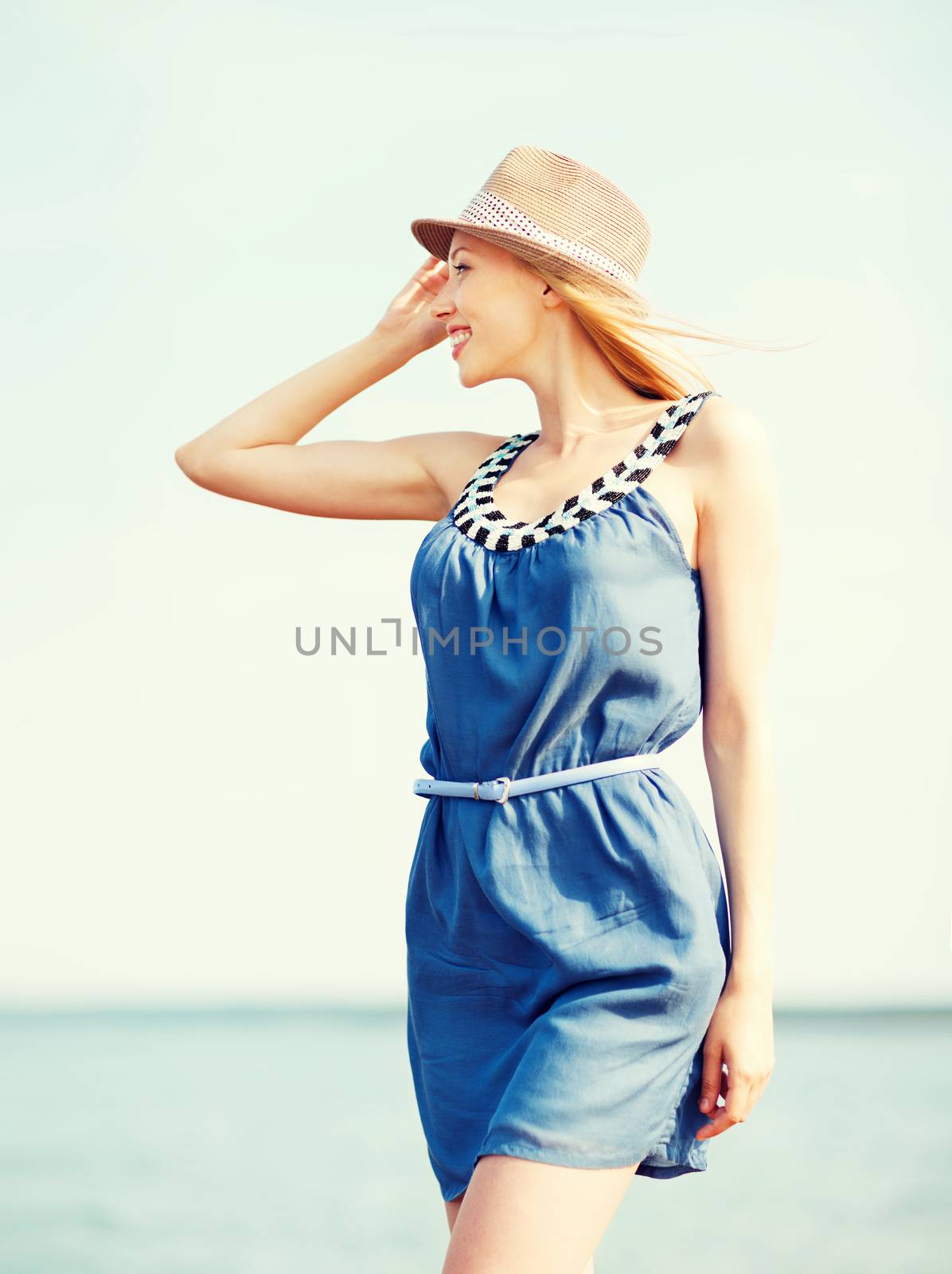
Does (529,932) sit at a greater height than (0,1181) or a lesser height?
greater

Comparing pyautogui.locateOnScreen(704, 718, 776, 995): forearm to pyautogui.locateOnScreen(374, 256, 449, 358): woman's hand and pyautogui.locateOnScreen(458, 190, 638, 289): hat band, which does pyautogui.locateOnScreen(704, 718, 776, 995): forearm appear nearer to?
pyautogui.locateOnScreen(458, 190, 638, 289): hat band

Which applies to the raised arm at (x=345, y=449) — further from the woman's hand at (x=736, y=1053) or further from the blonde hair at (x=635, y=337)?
the woman's hand at (x=736, y=1053)

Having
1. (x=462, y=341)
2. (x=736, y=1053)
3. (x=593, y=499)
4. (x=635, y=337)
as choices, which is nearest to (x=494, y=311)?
(x=462, y=341)

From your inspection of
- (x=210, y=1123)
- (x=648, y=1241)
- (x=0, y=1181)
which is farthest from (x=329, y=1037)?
(x=648, y=1241)

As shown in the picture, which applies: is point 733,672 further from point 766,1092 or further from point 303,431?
point 766,1092

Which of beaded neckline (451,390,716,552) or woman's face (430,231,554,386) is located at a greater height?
woman's face (430,231,554,386)

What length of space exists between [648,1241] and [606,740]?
9.90 ft

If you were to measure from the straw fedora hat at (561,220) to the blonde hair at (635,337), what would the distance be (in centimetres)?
2

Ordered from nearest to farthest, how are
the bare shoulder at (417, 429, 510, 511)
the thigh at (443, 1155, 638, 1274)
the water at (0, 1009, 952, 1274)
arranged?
the thigh at (443, 1155, 638, 1274) < the bare shoulder at (417, 429, 510, 511) < the water at (0, 1009, 952, 1274)

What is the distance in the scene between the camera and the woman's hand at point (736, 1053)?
1810 mm

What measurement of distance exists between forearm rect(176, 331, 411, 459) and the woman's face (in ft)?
0.73

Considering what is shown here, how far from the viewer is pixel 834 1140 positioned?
5.23 metres

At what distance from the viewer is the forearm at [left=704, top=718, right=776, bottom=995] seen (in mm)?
1829

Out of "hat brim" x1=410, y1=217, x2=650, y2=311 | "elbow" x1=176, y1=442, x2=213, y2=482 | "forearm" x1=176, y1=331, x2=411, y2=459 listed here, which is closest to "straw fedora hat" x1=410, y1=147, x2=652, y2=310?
"hat brim" x1=410, y1=217, x2=650, y2=311
